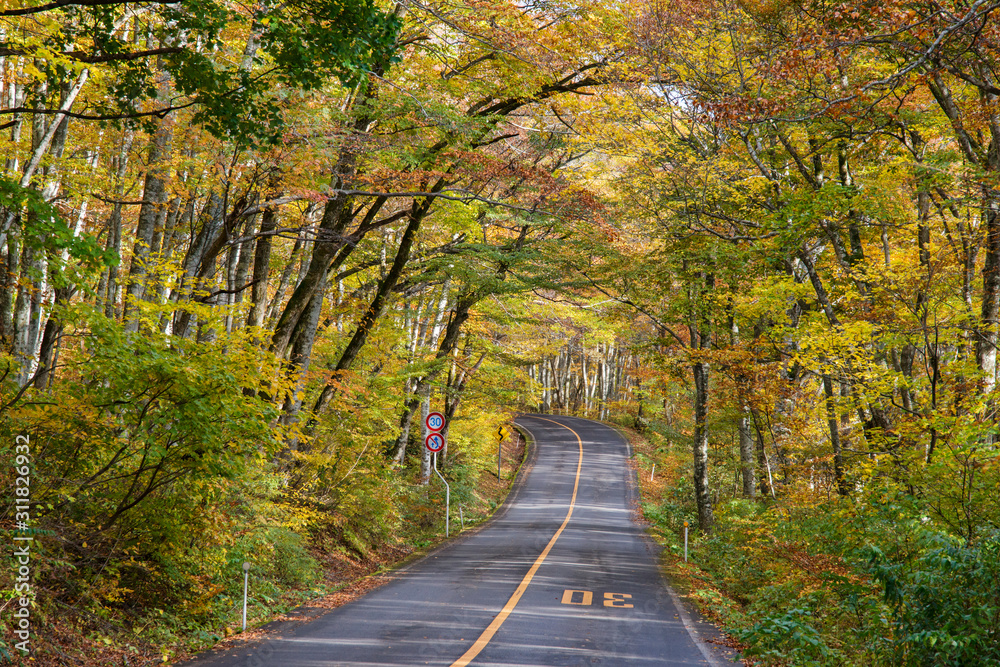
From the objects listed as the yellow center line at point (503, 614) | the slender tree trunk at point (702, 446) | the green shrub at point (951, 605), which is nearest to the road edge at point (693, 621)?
the slender tree trunk at point (702, 446)

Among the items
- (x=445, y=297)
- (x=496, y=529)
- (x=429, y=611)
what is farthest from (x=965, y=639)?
(x=445, y=297)

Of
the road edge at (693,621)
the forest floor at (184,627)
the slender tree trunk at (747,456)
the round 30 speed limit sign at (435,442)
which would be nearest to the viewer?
the forest floor at (184,627)

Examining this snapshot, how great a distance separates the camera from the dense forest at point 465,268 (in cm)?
613

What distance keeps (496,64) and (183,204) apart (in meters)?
7.22

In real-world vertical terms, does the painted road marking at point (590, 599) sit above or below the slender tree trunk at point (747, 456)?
below

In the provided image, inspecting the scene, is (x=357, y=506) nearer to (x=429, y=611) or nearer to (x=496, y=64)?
(x=429, y=611)

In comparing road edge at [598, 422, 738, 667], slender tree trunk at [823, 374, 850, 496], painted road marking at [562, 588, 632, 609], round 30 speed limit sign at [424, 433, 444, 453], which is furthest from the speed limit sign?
slender tree trunk at [823, 374, 850, 496]

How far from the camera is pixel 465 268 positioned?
1655cm

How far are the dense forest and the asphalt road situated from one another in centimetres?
100

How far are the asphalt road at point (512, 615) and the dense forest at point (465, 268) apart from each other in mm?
996

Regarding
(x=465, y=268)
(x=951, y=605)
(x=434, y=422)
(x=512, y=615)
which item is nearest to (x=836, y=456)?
(x=512, y=615)

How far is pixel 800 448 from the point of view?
16.0 m

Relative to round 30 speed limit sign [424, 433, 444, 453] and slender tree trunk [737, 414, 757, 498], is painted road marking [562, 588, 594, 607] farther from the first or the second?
slender tree trunk [737, 414, 757, 498]

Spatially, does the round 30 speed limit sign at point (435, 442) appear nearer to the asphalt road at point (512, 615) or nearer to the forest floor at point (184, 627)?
the asphalt road at point (512, 615)
